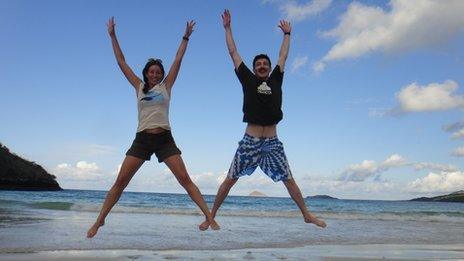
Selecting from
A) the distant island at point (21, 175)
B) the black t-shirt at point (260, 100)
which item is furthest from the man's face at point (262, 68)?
the distant island at point (21, 175)

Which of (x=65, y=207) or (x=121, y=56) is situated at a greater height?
(x=121, y=56)

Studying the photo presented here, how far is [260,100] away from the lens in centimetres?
649

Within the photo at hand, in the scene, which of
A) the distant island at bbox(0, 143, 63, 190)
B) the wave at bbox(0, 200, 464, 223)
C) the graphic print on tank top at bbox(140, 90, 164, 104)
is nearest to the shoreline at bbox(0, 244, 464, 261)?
the graphic print on tank top at bbox(140, 90, 164, 104)

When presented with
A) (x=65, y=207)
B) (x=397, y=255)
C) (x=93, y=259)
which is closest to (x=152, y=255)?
(x=93, y=259)

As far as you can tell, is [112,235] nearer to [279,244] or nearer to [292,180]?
[279,244]

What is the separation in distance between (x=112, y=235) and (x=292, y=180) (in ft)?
17.8

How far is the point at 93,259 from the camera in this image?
7551mm

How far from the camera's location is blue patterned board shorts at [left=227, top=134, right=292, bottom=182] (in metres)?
6.68

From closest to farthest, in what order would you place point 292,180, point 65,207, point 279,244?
point 292,180, point 279,244, point 65,207

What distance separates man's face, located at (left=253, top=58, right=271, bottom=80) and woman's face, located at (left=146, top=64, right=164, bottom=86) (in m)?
1.36

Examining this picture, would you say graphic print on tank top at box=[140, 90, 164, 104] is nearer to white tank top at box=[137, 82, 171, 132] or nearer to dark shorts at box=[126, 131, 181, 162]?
white tank top at box=[137, 82, 171, 132]

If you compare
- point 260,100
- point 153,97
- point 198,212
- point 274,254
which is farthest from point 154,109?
point 198,212

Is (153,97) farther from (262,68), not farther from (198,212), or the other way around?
(198,212)

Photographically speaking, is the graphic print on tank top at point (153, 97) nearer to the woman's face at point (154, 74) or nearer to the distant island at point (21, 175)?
the woman's face at point (154, 74)
